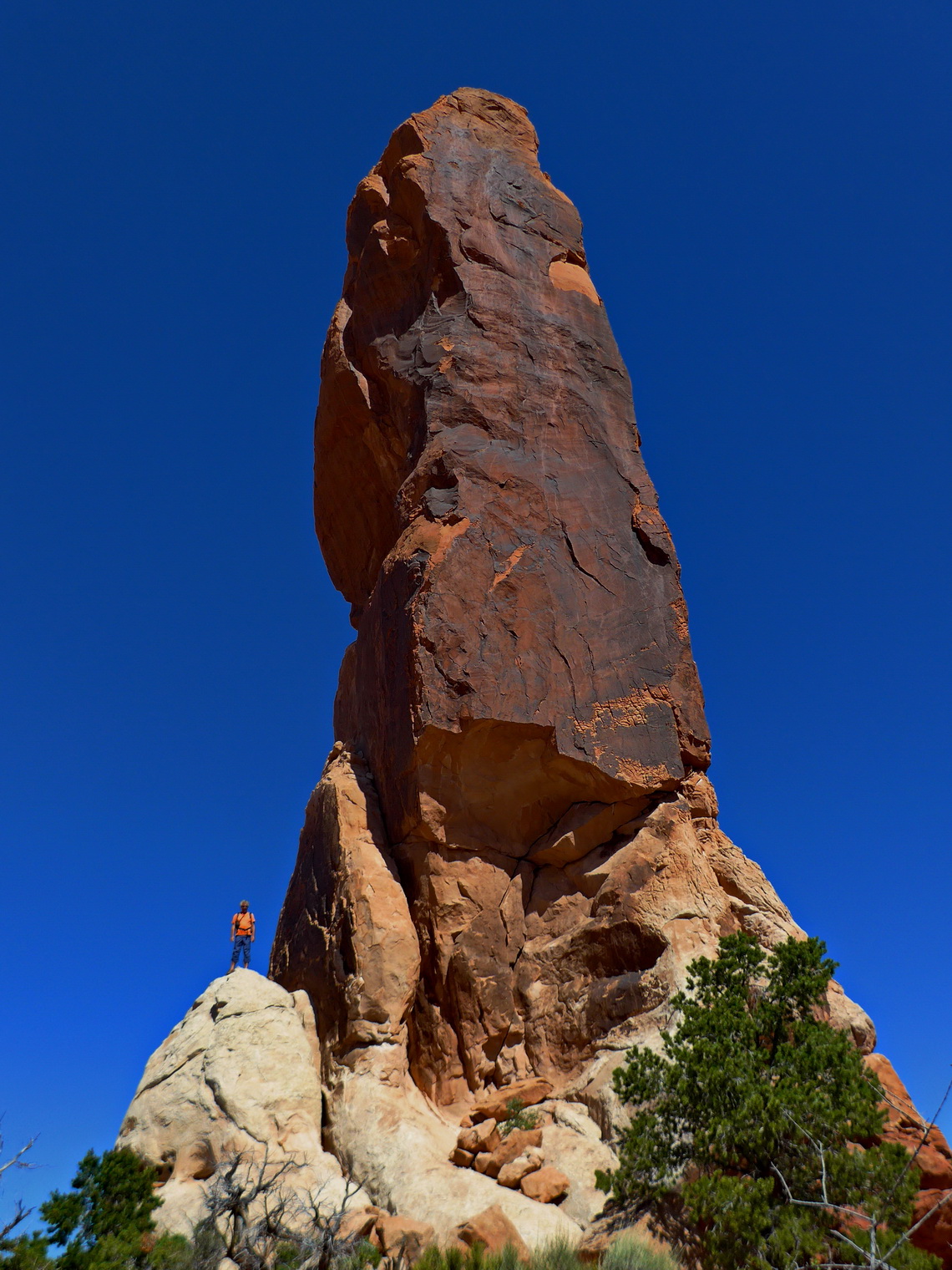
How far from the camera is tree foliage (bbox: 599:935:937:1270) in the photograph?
1032cm

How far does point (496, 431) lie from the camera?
19.9m

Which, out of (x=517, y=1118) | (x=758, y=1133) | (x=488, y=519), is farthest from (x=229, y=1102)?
(x=488, y=519)

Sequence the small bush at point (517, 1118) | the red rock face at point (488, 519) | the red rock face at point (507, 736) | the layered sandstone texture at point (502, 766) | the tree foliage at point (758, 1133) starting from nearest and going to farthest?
the tree foliage at point (758, 1133), the small bush at point (517, 1118), the layered sandstone texture at point (502, 766), the red rock face at point (507, 736), the red rock face at point (488, 519)

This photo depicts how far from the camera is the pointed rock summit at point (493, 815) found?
1365 cm

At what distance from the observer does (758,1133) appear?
11.0 meters

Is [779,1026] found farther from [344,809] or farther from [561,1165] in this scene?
[344,809]

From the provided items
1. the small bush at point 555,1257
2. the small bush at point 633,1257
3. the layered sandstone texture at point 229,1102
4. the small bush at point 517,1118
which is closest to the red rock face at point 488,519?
the layered sandstone texture at point 229,1102

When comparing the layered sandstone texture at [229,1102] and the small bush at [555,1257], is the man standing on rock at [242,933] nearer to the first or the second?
the layered sandstone texture at [229,1102]

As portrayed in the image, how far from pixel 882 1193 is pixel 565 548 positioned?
11541mm

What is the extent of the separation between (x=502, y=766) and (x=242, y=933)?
6.71 metres

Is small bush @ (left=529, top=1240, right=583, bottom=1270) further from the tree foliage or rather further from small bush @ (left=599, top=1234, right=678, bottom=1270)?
the tree foliage

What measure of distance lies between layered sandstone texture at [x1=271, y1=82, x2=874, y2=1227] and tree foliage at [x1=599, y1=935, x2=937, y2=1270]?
4.29 ft

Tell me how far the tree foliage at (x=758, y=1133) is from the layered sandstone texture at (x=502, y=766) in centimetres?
131

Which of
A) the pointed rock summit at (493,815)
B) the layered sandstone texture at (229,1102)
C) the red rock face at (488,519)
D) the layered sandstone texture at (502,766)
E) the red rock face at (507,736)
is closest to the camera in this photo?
the layered sandstone texture at (229,1102)
